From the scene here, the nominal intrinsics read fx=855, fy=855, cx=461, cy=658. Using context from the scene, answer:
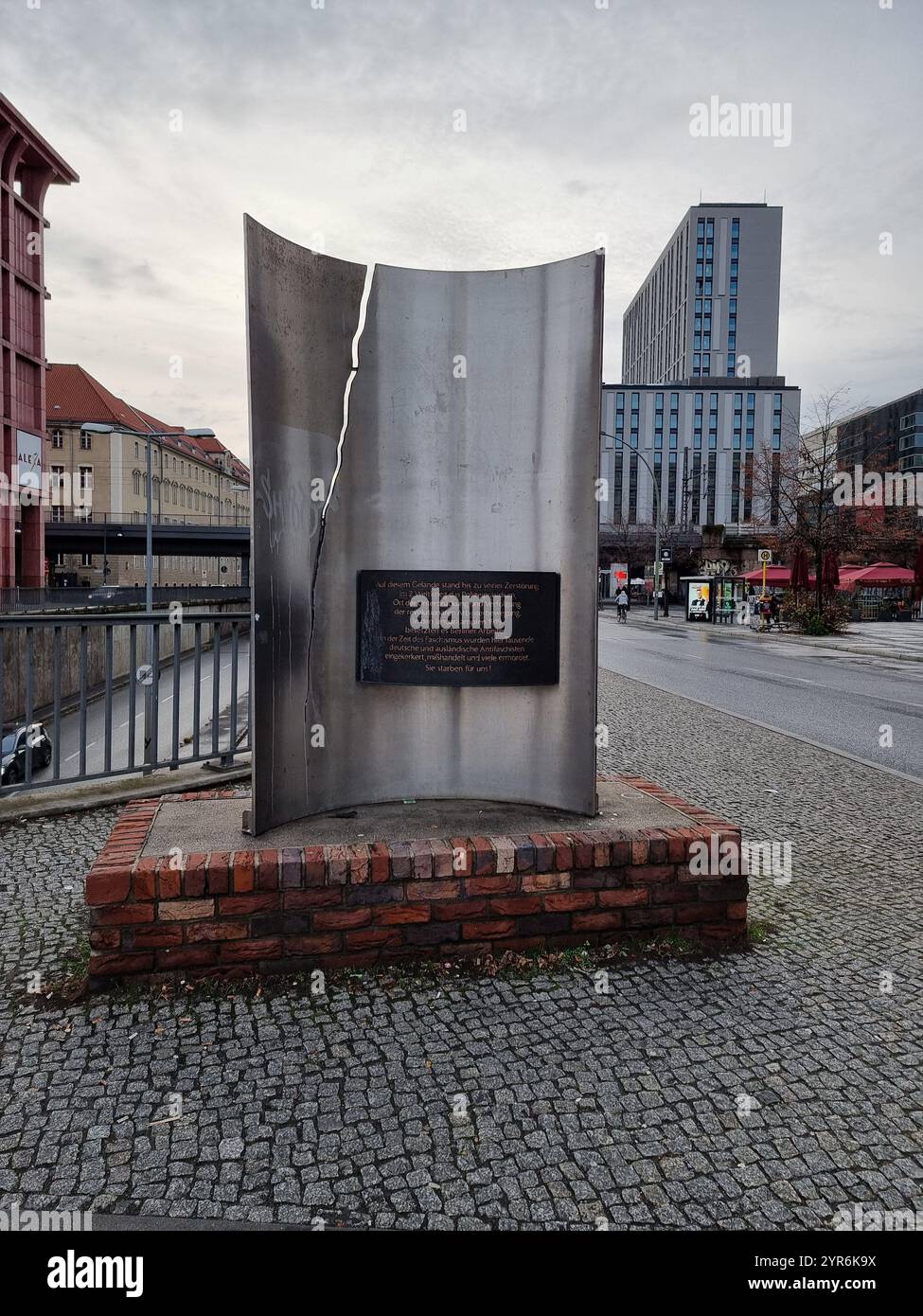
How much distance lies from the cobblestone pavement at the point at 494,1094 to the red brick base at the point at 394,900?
183 mm

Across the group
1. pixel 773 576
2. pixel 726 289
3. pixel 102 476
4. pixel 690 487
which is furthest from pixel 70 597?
pixel 726 289

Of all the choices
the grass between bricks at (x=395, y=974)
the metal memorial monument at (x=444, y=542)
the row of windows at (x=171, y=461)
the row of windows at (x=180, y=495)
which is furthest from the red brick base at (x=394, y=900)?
the row of windows at (x=180, y=495)

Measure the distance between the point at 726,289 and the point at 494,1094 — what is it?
15061 cm

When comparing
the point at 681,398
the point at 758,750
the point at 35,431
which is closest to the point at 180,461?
the point at 35,431

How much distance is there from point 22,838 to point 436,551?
3033 mm

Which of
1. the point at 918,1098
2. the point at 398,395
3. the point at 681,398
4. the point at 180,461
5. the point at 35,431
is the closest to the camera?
the point at 918,1098

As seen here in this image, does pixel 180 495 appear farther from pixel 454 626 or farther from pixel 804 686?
pixel 454 626

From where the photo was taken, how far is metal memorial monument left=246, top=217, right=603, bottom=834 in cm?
411

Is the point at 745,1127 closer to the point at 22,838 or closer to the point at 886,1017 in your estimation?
the point at 886,1017

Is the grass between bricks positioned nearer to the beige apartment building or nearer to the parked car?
the parked car

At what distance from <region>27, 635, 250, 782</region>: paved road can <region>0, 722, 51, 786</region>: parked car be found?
28cm

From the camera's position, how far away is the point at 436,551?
14.0 feet

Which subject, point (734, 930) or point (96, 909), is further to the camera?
point (734, 930)

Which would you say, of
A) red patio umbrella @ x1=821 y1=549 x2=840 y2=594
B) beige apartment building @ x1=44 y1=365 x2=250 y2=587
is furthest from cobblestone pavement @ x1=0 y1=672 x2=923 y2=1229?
beige apartment building @ x1=44 y1=365 x2=250 y2=587
